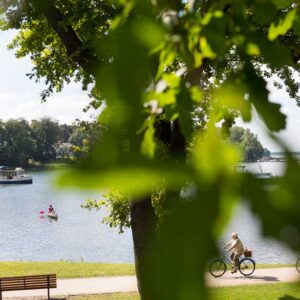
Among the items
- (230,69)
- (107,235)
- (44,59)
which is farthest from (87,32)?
(107,235)

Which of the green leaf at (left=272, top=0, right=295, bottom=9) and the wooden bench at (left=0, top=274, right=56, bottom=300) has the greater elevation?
the green leaf at (left=272, top=0, right=295, bottom=9)

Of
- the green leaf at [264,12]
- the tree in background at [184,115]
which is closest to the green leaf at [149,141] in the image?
the tree in background at [184,115]

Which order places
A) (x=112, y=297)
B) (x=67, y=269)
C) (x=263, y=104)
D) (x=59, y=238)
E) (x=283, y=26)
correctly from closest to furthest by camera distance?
(x=263, y=104)
(x=283, y=26)
(x=112, y=297)
(x=67, y=269)
(x=59, y=238)

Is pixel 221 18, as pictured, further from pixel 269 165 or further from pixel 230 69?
pixel 269 165

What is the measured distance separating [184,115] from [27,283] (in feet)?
46.6

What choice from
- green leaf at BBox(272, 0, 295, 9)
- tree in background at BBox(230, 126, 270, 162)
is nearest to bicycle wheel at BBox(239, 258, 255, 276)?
green leaf at BBox(272, 0, 295, 9)

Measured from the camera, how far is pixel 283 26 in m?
1.14

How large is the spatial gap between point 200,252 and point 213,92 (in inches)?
14.0

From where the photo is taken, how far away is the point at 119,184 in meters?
0.59

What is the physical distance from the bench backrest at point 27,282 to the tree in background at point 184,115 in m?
13.8

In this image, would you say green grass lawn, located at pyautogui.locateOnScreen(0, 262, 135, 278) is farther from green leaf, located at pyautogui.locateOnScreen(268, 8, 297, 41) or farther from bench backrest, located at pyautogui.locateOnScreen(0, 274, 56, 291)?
green leaf, located at pyautogui.locateOnScreen(268, 8, 297, 41)

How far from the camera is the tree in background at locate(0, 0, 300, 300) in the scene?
0.59 metres

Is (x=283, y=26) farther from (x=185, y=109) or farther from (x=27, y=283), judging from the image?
(x=27, y=283)

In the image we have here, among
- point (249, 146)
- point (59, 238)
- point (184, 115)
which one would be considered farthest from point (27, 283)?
point (59, 238)
